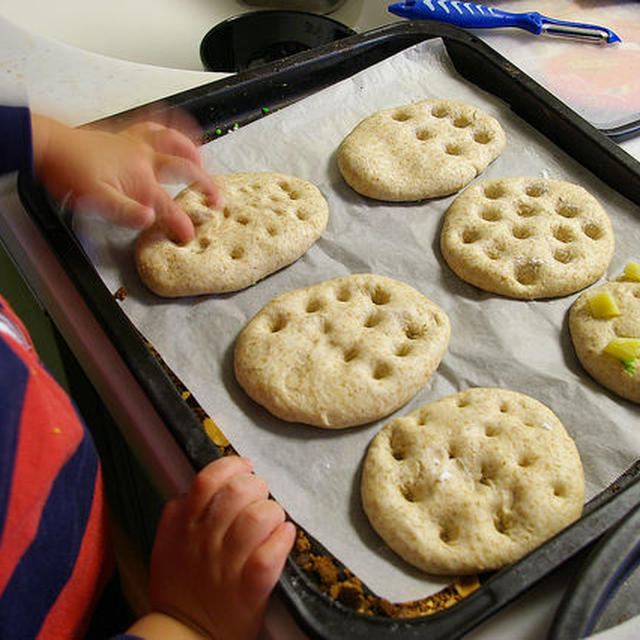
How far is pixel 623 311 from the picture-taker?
3.08 ft

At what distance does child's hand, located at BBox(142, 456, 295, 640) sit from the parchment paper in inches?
2.5

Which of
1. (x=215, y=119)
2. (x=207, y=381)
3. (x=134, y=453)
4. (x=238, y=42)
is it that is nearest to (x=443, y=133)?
(x=215, y=119)

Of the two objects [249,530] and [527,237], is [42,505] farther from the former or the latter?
[527,237]

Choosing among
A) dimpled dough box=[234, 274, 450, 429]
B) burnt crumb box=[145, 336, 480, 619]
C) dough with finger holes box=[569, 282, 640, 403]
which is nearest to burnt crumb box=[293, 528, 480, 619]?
burnt crumb box=[145, 336, 480, 619]

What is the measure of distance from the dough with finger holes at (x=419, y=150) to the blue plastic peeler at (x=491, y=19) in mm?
231

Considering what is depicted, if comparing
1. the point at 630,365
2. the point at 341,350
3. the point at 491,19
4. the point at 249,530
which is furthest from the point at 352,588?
the point at 491,19

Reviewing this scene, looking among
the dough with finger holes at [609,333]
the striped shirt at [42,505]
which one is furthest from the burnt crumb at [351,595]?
the dough with finger holes at [609,333]

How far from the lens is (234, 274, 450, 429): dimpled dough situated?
0.83 metres

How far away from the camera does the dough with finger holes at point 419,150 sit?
1083mm

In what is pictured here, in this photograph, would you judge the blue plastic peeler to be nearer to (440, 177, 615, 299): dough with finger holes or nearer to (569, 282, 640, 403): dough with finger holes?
(440, 177, 615, 299): dough with finger holes

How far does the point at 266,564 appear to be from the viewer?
0.65 meters

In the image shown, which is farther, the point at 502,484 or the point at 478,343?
the point at 478,343

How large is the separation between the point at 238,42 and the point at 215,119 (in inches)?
12.4

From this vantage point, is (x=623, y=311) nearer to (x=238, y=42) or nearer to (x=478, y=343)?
(x=478, y=343)
